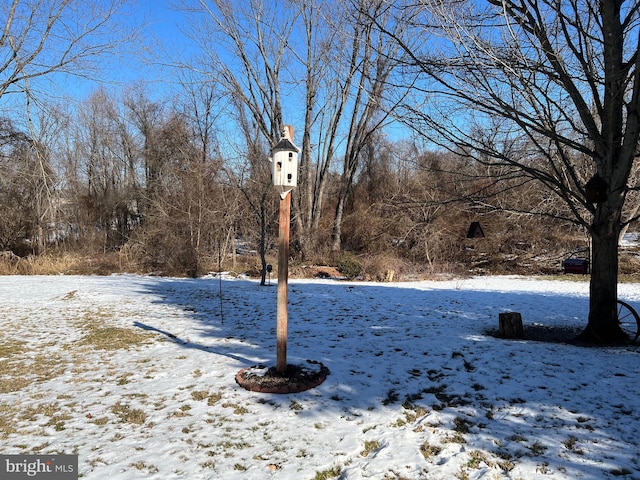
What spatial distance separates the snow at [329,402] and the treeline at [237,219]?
23.1 feet

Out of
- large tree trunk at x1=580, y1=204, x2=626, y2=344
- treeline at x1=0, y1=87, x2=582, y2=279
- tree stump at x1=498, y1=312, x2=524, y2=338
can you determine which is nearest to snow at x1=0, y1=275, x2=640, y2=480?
tree stump at x1=498, y1=312, x2=524, y2=338

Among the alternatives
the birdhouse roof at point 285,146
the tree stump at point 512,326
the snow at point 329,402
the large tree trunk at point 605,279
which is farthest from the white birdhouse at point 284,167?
the large tree trunk at point 605,279

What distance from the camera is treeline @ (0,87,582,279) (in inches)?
598

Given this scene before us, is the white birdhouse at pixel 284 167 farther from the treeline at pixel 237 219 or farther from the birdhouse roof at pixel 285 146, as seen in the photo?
the treeline at pixel 237 219

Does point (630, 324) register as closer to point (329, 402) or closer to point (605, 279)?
point (605, 279)

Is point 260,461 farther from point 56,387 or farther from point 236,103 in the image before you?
point 236,103

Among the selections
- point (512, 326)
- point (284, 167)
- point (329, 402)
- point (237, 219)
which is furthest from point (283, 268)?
point (237, 219)

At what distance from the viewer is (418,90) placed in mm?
5242

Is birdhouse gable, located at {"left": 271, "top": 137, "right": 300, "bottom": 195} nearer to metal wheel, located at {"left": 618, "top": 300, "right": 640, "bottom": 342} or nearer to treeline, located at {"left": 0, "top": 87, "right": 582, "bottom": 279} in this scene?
metal wheel, located at {"left": 618, "top": 300, "right": 640, "bottom": 342}

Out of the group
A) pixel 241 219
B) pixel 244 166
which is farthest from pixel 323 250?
pixel 244 166

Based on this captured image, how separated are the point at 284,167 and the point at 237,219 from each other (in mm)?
14338

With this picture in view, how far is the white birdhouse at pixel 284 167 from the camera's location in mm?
3863

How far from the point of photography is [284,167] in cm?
388

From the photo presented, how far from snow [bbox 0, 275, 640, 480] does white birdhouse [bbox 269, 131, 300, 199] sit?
1.99 metres
